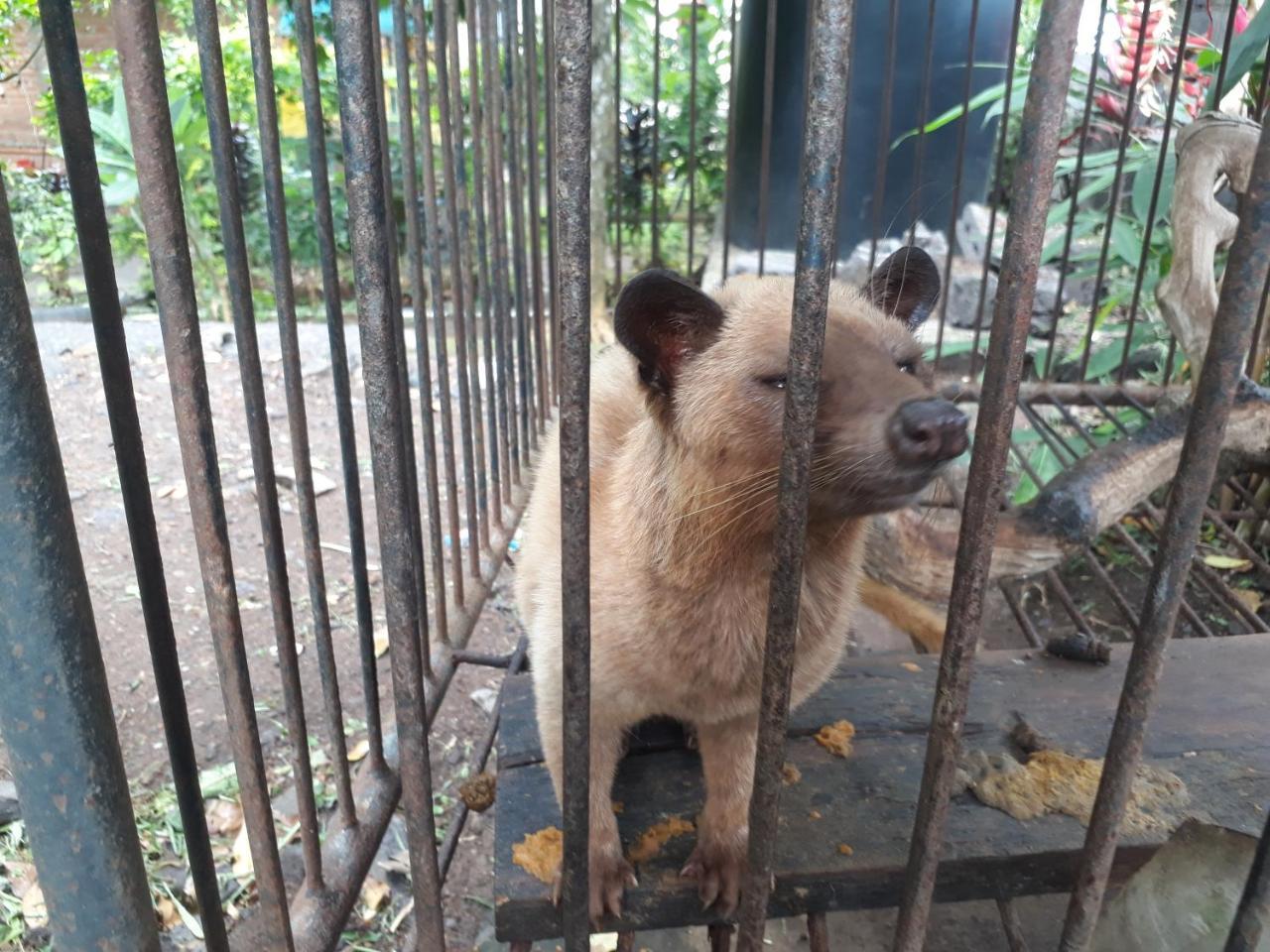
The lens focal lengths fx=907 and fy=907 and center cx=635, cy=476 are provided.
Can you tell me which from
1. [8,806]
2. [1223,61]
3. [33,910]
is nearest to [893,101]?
[1223,61]

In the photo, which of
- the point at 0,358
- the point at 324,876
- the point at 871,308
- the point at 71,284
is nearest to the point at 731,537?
the point at 871,308

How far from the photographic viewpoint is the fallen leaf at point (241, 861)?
238cm

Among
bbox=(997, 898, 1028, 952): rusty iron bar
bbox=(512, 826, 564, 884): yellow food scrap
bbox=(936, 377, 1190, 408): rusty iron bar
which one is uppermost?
bbox=(936, 377, 1190, 408): rusty iron bar

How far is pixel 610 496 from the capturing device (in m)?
1.76

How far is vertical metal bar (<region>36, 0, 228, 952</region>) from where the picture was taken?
2.63ft

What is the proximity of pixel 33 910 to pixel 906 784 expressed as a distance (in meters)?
2.02

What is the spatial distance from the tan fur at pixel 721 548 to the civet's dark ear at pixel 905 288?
0.09 m

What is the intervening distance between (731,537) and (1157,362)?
3.69 meters

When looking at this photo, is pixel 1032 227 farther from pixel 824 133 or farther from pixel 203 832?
pixel 203 832

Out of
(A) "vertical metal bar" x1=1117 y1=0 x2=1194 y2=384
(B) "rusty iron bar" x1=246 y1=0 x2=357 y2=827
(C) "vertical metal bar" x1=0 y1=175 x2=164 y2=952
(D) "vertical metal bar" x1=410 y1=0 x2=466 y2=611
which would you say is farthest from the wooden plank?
(A) "vertical metal bar" x1=1117 y1=0 x2=1194 y2=384

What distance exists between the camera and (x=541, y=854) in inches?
65.5

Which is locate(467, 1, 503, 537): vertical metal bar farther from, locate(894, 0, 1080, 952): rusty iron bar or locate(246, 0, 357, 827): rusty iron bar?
locate(894, 0, 1080, 952): rusty iron bar

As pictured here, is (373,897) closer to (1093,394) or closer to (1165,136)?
(1093,394)

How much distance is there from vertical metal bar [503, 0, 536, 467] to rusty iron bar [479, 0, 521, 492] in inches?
1.3
